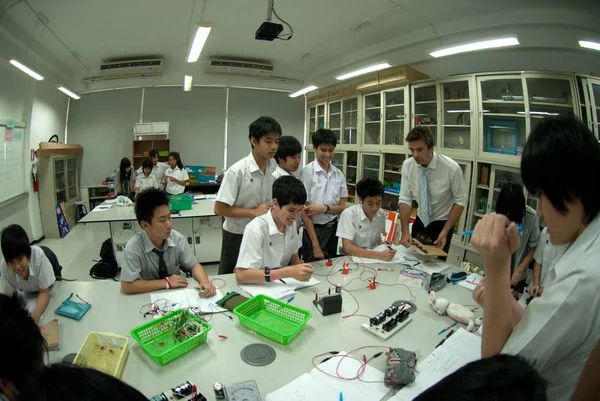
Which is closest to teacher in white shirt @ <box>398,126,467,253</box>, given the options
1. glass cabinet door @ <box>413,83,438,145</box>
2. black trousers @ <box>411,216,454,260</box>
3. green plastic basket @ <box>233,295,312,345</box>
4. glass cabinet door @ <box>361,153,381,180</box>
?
black trousers @ <box>411,216,454,260</box>

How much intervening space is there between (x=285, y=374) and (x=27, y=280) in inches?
63.7

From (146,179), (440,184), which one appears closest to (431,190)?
(440,184)

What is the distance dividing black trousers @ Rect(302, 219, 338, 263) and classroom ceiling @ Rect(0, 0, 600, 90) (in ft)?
9.33

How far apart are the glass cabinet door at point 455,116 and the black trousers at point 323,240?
257cm

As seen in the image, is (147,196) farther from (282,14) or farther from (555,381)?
(282,14)

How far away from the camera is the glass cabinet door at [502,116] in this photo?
346cm

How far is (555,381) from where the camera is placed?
663 millimetres

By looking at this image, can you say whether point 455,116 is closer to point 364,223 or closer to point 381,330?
point 364,223

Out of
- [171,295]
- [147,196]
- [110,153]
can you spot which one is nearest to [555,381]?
[171,295]

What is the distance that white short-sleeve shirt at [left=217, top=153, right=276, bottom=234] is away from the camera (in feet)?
6.75

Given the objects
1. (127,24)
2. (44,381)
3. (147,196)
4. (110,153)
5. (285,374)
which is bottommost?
(285,374)

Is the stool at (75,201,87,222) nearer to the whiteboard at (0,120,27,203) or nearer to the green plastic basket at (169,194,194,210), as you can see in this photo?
the whiteboard at (0,120,27,203)

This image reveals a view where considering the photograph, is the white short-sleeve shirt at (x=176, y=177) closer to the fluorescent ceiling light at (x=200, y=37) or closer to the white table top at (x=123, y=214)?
the white table top at (x=123, y=214)

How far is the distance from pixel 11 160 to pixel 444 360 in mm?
5839
